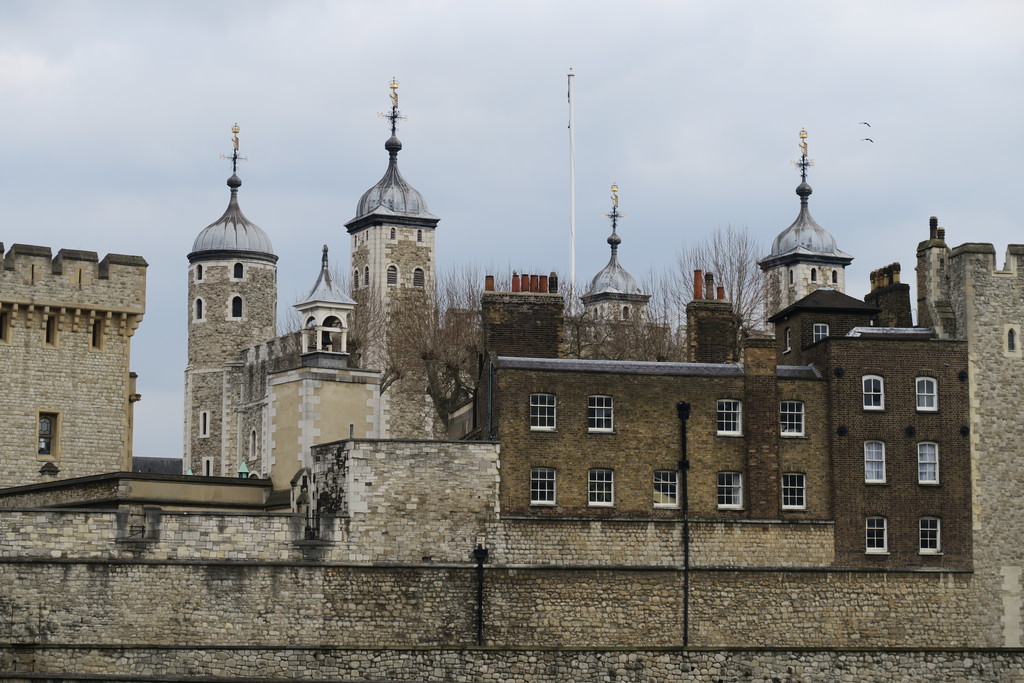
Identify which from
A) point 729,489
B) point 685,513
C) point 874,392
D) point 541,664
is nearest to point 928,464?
point 874,392

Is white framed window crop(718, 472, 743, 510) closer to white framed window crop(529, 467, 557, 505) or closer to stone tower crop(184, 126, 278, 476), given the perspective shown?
white framed window crop(529, 467, 557, 505)

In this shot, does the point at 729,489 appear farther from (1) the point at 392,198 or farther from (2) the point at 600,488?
(1) the point at 392,198

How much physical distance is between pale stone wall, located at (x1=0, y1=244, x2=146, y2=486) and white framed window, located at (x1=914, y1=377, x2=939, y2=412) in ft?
71.2

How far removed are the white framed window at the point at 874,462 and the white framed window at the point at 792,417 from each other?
1.70 metres

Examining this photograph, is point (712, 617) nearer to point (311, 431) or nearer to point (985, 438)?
point (985, 438)

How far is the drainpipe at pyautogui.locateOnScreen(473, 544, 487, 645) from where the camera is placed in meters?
44.9

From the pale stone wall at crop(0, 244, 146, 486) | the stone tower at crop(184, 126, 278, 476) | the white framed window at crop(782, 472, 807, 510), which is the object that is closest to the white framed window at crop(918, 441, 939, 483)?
the white framed window at crop(782, 472, 807, 510)

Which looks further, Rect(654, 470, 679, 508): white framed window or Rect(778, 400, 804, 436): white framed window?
Rect(778, 400, 804, 436): white framed window

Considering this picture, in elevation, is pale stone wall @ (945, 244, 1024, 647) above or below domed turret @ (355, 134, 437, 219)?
below

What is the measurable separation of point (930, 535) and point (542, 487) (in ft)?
32.5

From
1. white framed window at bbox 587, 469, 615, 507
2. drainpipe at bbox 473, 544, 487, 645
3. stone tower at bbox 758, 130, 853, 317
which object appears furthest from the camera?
stone tower at bbox 758, 130, 853, 317

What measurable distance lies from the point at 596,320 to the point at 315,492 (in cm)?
3079

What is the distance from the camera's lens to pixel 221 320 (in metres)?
97.2

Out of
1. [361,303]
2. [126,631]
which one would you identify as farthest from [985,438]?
[361,303]
